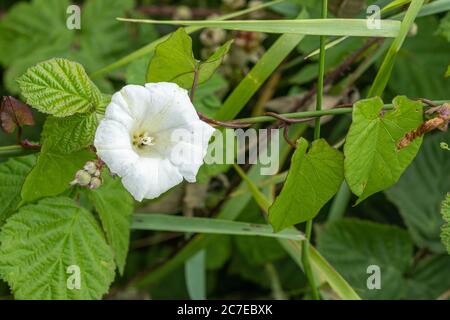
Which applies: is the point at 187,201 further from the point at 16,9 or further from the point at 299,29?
the point at 16,9

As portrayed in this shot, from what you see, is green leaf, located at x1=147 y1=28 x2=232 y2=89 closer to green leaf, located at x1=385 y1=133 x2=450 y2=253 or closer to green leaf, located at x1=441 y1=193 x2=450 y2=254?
green leaf, located at x1=441 y1=193 x2=450 y2=254

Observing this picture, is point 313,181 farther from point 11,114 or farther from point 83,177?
point 11,114

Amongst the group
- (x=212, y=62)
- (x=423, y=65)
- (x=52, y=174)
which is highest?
(x=423, y=65)

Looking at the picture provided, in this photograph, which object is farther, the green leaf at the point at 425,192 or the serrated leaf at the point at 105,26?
the serrated leaf at the point at 105,26

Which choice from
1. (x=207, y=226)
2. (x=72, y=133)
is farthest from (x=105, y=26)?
(x=72, y=133)

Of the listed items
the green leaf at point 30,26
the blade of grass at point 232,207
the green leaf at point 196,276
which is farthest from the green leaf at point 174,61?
the green leaf at point 30,26

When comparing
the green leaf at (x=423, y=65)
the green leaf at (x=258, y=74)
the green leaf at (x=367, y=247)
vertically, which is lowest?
the green leaf at (x=367, y=247)

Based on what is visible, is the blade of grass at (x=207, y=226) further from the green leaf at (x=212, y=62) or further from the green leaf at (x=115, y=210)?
the green leaf at (x=212, y=62)
